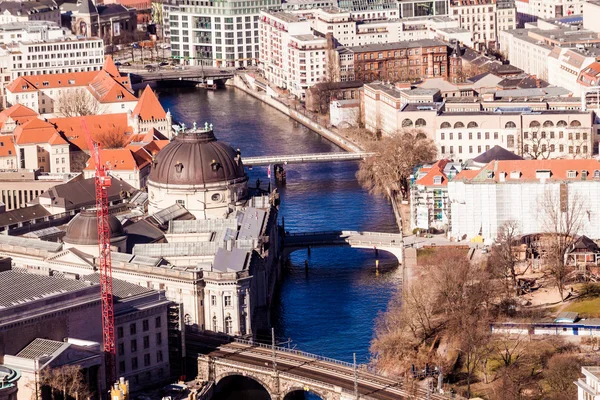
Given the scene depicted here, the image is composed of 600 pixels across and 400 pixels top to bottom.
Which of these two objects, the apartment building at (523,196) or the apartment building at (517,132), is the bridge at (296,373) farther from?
the apartment building at (517,132)

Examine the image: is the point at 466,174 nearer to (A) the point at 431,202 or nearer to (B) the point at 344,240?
(A) the point at 431,202

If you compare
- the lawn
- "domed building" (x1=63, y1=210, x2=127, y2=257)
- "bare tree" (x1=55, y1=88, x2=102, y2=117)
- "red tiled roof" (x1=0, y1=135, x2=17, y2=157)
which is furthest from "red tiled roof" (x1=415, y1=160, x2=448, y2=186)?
"bare tree" (x1=55, y1=88, x2=102, y2=117)

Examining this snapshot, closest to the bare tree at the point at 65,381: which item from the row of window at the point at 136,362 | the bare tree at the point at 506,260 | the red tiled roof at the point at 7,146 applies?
the row of window at the point at 136,362

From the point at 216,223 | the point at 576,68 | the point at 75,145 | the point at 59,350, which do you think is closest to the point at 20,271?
the point at 59,350

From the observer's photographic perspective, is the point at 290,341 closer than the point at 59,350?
No

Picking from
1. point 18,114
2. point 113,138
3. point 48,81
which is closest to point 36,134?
point 113,138

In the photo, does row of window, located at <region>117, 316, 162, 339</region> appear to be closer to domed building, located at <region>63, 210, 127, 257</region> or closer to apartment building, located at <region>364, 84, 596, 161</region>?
domed building, located at <region>63, 210, 127, 257</region>

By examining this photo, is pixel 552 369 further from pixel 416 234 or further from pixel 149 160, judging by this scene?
pixel 149 160
